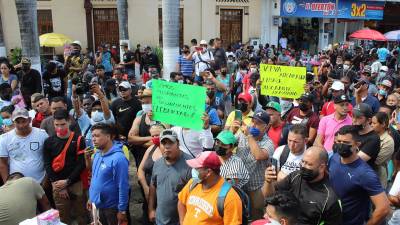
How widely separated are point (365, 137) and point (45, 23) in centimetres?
1870

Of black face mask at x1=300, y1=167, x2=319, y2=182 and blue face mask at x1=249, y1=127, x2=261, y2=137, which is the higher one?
blue face mask at x1=249, y1=127, x2=261, y2=137

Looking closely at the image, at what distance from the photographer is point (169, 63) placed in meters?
10.1

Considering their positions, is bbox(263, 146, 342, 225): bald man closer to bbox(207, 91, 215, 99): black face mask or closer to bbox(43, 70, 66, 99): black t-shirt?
bbox(207, 91, 215, 99): black face mask

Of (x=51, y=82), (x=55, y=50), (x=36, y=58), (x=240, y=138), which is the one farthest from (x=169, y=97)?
(x=55, y=50)

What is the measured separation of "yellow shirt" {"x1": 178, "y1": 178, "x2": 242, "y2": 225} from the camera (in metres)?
3.31

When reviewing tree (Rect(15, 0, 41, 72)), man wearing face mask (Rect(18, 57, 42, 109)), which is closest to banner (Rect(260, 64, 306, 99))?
man wearing face mask (Rect(18, 57, 42, 109))

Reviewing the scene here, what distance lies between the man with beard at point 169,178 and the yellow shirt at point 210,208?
0.43 m

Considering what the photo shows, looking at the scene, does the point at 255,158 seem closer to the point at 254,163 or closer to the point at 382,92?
the point at 254,163

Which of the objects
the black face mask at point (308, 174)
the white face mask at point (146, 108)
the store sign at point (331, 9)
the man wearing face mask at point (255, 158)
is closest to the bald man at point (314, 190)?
the black face mask at point (308, 174)

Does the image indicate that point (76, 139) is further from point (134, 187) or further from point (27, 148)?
point (134, 187)

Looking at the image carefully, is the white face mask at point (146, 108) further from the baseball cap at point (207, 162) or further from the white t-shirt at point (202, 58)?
the white t-shirt at point (202, 58)

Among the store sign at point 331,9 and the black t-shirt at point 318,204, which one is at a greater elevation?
the store sign at point 331,9

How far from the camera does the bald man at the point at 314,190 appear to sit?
314 centimetres

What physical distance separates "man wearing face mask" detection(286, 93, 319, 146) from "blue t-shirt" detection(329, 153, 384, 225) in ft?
5.80
